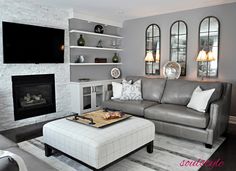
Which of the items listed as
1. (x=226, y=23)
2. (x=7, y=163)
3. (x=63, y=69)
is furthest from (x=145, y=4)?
(x=7, y=163)

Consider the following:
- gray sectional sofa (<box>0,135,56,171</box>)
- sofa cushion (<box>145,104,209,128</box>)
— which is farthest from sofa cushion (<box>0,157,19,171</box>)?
sofa cushion (<box>145,104,209,128</box>)

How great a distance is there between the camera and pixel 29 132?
3541mm

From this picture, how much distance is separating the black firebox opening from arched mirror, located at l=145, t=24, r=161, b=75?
2.41 meters

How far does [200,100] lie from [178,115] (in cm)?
42

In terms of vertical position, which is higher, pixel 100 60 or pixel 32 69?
pixel 100 60

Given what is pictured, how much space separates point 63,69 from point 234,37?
3.67 metres

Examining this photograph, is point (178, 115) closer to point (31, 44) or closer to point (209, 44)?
point (209, 44)

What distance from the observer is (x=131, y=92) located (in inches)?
162

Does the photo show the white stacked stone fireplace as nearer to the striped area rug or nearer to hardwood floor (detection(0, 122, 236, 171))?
hardwood floor (detection(0, 122, 236, 171))

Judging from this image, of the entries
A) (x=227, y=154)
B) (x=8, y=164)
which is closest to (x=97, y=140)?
(x=8, y=164)

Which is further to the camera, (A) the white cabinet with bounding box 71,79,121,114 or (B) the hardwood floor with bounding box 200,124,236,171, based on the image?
(A) the white cabinet with bounding box 71,79,121,114

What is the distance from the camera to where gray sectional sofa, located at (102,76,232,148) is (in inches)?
115

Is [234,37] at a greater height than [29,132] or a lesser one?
greater

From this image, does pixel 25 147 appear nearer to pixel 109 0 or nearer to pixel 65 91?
pixel 65 91
